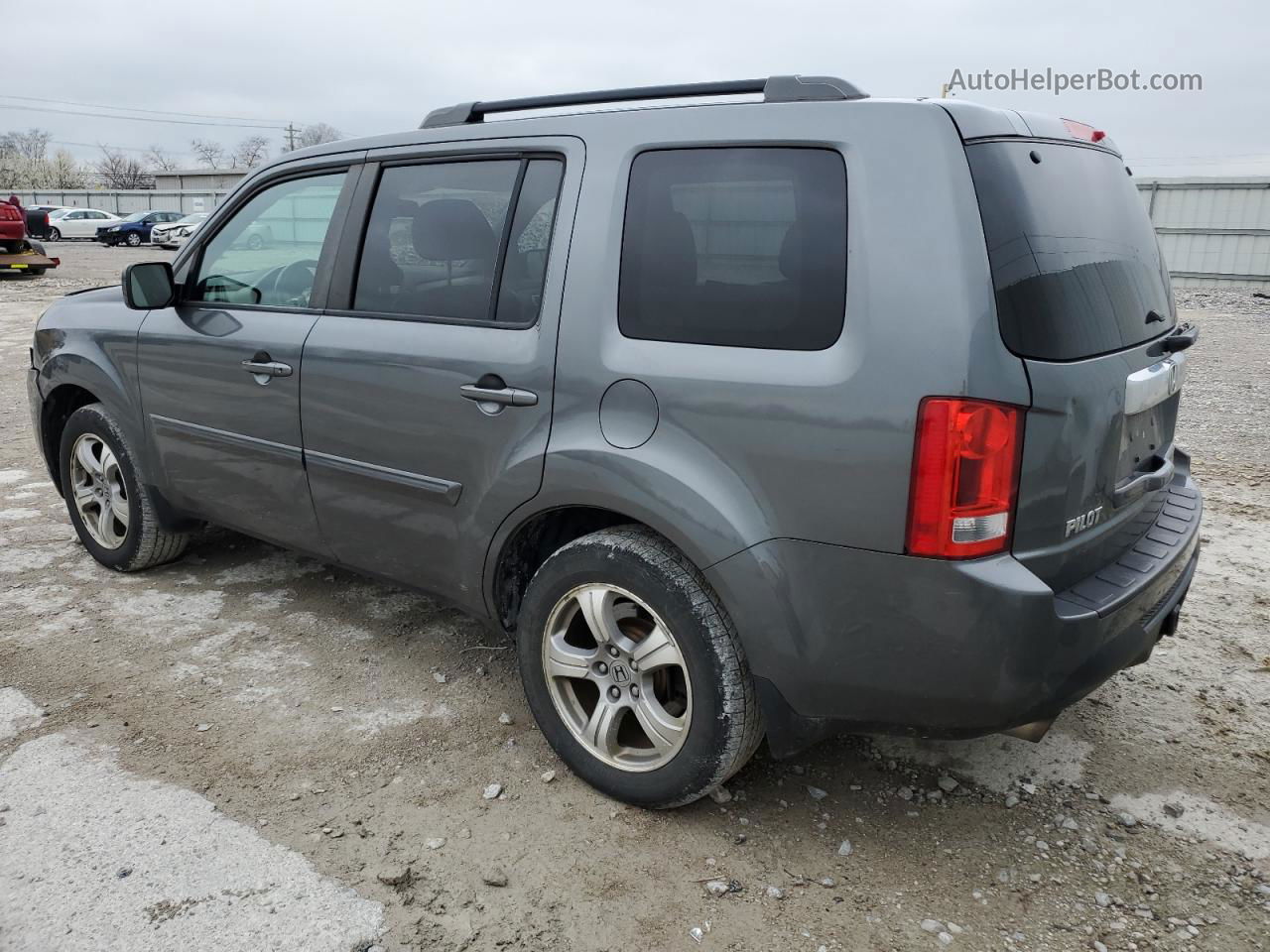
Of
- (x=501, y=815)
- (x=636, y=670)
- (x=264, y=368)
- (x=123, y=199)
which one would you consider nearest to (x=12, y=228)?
(x=264, y=368)

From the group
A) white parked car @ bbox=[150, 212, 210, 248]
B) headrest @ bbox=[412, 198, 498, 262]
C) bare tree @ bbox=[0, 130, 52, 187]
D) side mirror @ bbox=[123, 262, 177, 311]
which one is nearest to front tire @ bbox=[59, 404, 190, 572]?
side mirror @ bbox=[123, 262, 177, 311]

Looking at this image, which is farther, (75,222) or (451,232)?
(75,222)

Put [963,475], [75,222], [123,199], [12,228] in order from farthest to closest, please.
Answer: [123,199] → [75,222] → [12,228] → [963,475]

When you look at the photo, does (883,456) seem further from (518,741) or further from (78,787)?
(78,787)

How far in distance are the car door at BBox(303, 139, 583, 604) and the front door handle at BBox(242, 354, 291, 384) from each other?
0.13m

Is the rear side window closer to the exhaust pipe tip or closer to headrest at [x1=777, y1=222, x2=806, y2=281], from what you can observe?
headrest at [x1=777, y1=222, x2=806, y2=281]

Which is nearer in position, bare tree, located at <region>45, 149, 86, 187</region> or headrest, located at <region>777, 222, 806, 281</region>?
headrest, located at <region>777, 222, 806, 281</region>

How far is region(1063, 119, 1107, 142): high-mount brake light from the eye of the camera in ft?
8.30

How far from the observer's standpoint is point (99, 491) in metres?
4.37

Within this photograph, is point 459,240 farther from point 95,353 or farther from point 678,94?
point 95,353

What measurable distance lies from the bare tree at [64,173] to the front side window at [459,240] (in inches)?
3314

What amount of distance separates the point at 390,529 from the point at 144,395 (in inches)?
59.6

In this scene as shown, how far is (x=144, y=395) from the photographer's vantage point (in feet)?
12.9

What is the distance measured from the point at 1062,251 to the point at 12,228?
21783mm
